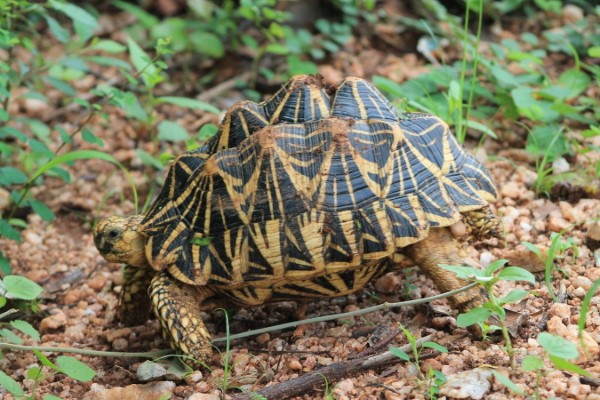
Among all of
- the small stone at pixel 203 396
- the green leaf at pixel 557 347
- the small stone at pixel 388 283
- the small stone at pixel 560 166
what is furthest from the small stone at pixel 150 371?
the small stone at pixel 560 166

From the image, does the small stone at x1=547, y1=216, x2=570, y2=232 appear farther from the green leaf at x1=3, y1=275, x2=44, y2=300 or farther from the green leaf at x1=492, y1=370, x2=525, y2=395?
the green leaf at x1=3, y1=275, x2=44, y2=300

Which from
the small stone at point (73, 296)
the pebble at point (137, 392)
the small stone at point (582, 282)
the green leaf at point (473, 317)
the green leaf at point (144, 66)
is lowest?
the small stone at point (73, 296)

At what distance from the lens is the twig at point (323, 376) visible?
2.98 m

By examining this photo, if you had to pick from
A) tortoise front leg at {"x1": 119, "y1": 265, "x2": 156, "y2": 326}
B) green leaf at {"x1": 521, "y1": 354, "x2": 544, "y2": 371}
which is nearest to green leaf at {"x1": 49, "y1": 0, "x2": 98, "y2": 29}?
tortoise front leg at {"x1": 119, "y1": 265, "x2": 156, "y2": 326}

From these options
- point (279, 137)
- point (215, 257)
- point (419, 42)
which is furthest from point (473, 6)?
point (215, 257)

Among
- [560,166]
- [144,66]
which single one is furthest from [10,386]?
[560,166]

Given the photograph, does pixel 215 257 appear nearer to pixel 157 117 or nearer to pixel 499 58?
pixel 157 117

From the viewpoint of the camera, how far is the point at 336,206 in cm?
318

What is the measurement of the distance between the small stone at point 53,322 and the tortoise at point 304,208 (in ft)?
2.15

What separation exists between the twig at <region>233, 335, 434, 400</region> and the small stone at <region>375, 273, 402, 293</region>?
1.85ft

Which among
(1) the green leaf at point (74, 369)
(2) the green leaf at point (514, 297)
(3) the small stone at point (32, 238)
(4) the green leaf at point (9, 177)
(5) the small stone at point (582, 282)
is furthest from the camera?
(3) the small stone at point (32, 238)

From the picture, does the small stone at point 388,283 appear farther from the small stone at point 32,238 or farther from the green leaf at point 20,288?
the small stone at point 32,238

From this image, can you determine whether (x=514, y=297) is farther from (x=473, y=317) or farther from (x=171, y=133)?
(x=171, y=133)

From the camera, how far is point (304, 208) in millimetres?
3191
